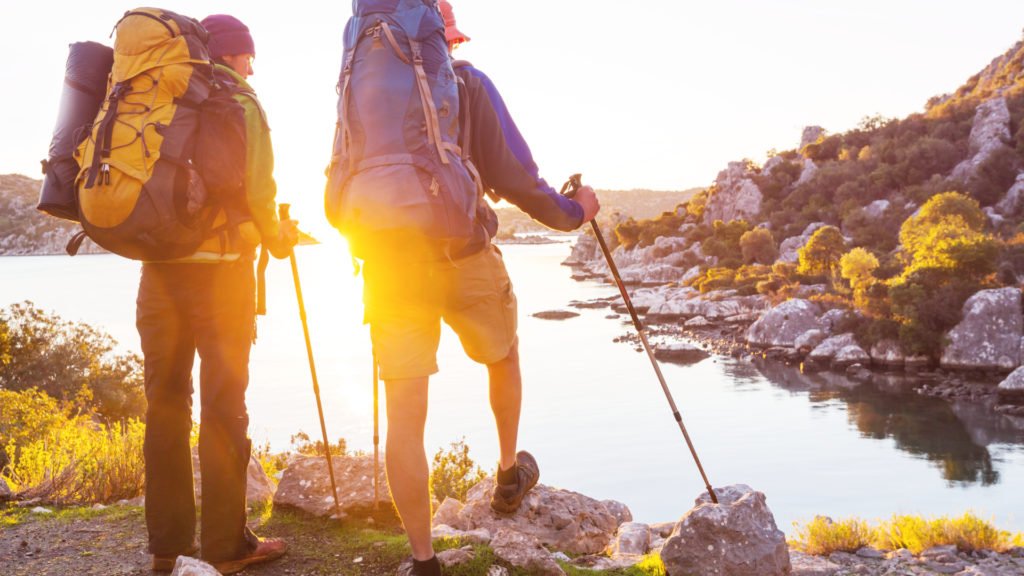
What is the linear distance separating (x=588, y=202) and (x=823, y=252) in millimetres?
52738

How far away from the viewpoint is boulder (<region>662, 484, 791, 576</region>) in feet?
12.5

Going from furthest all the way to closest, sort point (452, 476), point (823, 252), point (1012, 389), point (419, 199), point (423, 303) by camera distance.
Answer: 1. point (823, 252)
2. point (1012, 389)
3. point (452, 476)
4. point (423, 303)
5. point (419, 199)

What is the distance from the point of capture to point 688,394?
32312 millimetres

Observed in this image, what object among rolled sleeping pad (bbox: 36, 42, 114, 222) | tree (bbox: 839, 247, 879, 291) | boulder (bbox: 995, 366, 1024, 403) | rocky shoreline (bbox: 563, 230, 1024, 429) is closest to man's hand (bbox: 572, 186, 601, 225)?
rolled sleeping pad (bbox: 36, 42, 114, 222)

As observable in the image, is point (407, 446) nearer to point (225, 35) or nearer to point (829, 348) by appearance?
point (225, 35)

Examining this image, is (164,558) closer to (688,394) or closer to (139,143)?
(139,143)

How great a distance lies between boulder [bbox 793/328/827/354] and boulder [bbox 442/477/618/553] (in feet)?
121

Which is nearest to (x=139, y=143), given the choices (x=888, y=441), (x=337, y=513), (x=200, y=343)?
(x=200, y=343)

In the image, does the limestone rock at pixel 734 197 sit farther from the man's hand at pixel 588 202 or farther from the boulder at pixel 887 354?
the man's hand at pixel 588 202

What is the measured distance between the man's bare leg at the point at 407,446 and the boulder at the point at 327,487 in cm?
168

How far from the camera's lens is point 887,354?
3638 cm

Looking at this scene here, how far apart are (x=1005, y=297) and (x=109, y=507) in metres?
37.0

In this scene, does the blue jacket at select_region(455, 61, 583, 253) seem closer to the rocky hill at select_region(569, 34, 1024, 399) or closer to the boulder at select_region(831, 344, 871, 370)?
the rocky hill at select_region(569, 34, 1024, 399)

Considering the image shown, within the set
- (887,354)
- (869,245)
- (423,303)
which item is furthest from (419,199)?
(869,245)
